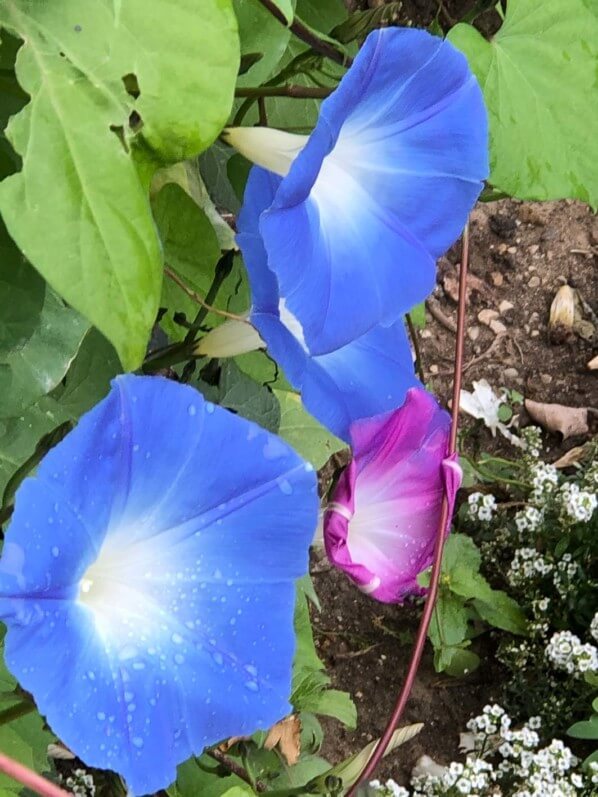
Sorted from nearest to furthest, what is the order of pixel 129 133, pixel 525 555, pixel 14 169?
pixel 129 133 < pixel 14 169 < pixel 525 555

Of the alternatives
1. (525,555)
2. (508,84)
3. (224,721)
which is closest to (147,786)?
(224,721)

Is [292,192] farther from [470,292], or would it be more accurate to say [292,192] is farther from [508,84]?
[470,292]

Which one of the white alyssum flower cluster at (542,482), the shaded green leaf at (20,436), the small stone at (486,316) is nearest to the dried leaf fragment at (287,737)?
the shaded green leaf at (20,436)

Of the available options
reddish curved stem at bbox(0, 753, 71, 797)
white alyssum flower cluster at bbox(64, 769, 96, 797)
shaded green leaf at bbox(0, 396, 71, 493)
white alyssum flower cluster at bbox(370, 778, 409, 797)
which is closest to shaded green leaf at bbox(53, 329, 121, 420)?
shaded green leaf at bbox(0, 396, 71, 493)

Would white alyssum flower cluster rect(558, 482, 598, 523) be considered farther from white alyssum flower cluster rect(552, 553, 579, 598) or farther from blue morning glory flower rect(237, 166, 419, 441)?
blue morning glory flower rect(237, 166, 419, 441)

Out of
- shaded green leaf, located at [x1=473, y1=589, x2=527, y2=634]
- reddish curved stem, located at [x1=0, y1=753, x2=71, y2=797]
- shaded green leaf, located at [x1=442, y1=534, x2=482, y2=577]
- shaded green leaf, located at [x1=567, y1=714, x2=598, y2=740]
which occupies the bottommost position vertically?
shaded green leaf, located at [x1=567, y1=714, x2=598, y2=740]

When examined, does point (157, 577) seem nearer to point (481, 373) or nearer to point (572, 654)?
point (572, 654)

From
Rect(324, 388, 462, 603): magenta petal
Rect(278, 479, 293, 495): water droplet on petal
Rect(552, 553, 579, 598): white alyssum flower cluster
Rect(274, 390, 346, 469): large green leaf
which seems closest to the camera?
Rect(278, 479, 293, 495): water droplet on petal
